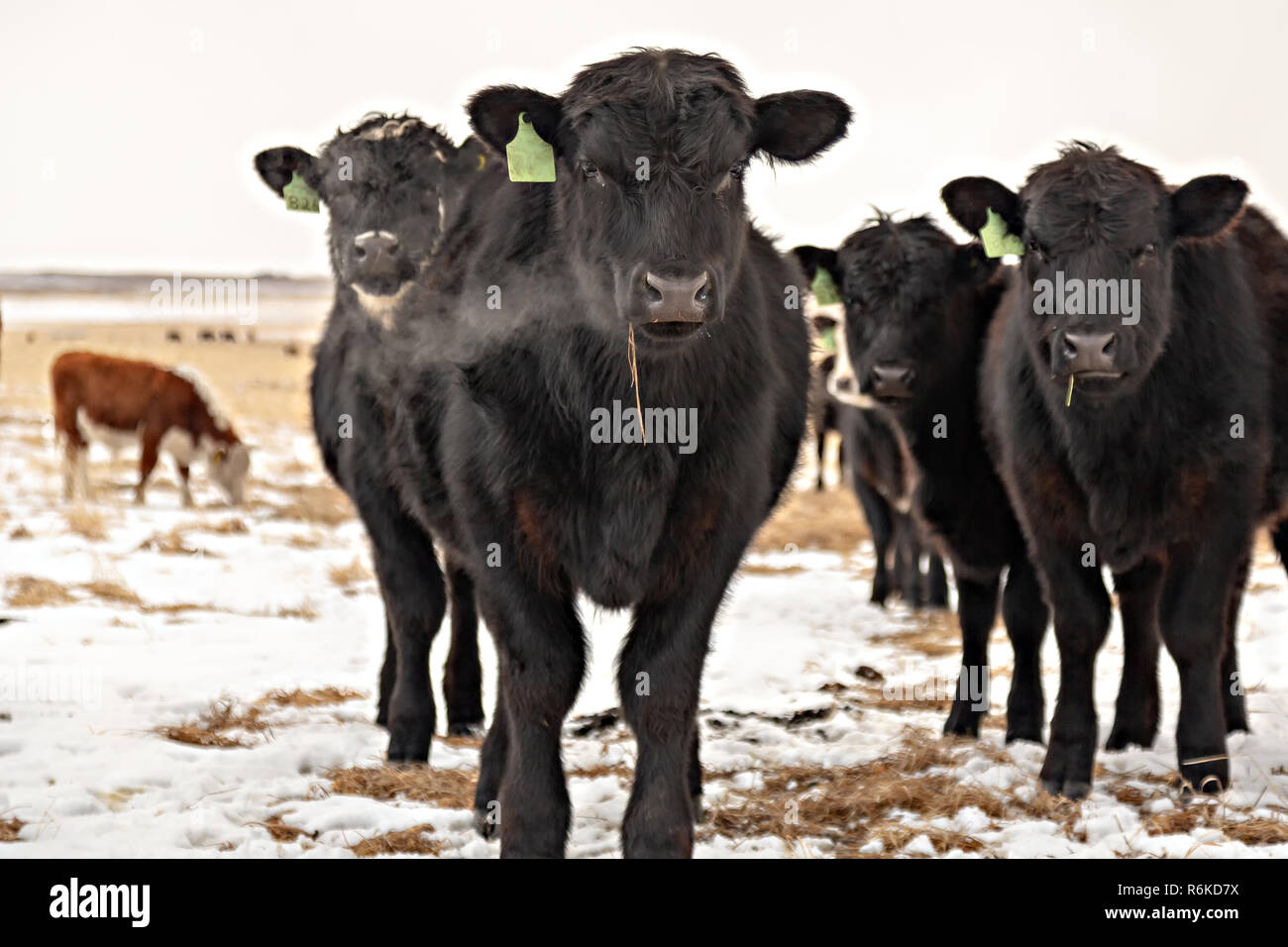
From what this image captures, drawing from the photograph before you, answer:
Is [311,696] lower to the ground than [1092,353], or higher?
lower

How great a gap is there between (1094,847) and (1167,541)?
1.29 m

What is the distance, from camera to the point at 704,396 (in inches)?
149

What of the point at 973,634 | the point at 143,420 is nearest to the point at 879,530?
the point at 973,634

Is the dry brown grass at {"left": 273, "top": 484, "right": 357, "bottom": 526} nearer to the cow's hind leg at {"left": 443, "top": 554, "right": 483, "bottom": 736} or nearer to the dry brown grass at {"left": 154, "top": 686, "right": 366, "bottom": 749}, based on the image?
the dry brown grass at {"left": 154, "top": 686, "right": 366, "bottom": 749}

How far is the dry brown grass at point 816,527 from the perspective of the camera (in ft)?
45.3

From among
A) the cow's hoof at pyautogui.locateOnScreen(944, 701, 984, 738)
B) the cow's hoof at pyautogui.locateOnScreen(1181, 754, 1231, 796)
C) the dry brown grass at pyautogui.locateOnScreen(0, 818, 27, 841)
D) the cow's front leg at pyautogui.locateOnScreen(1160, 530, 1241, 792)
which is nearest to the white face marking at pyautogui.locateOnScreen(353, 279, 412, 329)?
the dry brown grass at pyautogui.locateOnScreen(0, 818, 27, 841)

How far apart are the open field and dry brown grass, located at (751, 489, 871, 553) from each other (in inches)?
102

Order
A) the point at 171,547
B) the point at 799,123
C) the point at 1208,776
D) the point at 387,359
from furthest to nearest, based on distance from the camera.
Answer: the point at 171,547 < the point at 387,359 < the point at 1208,776 < the point at 799,123

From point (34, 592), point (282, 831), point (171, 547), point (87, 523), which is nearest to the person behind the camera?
point (282, 831)

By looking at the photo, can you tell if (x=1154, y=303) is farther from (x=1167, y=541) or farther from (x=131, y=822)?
(x=131, y=822)

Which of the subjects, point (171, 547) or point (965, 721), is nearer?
point (965, 721)

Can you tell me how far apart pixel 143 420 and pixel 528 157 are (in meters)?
12.3

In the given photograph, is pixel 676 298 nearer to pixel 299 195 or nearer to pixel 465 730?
pixel 465 730

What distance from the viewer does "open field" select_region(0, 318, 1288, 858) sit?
4.04 m
